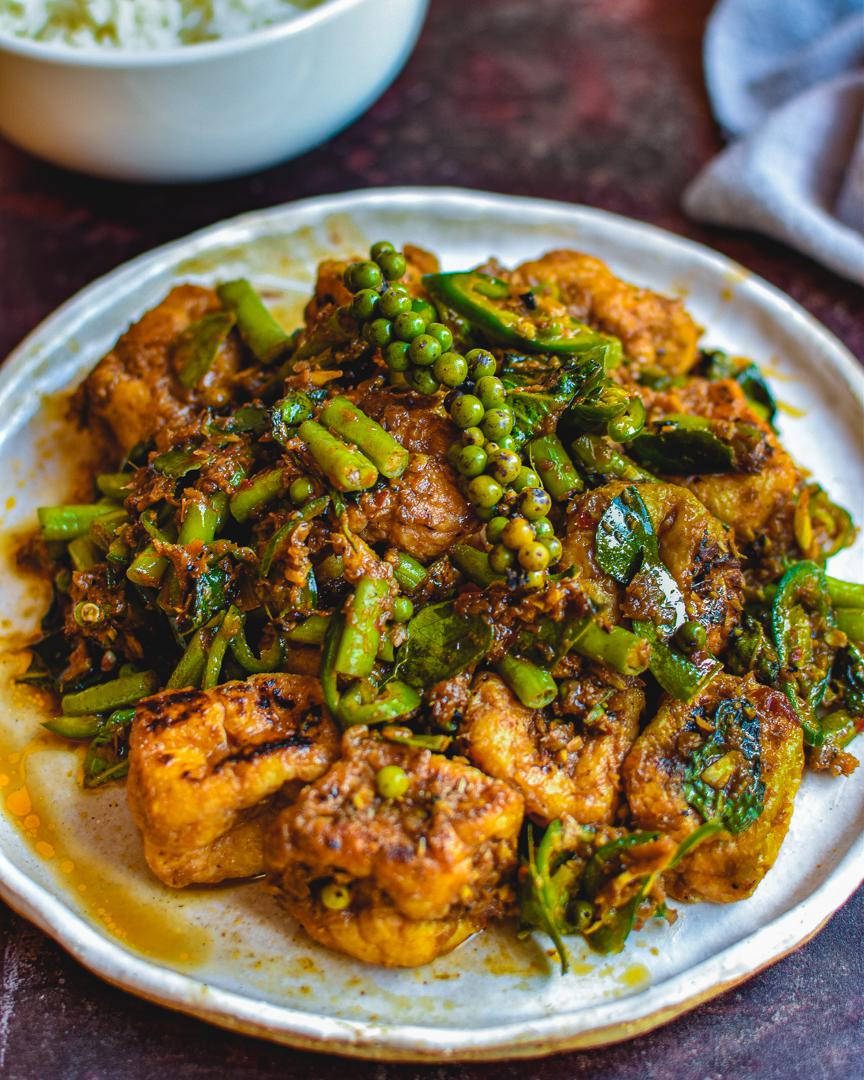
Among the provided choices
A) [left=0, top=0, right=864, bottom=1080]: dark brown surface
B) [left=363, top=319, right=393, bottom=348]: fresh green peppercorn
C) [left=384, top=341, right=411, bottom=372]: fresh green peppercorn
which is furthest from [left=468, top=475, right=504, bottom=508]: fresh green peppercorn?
[left=0, top=0, right=864, bottom=1080]: dark brown surface

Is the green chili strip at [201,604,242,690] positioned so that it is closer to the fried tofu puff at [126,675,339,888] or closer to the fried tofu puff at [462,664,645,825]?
the fried tofu puff at [126,675,339,888]

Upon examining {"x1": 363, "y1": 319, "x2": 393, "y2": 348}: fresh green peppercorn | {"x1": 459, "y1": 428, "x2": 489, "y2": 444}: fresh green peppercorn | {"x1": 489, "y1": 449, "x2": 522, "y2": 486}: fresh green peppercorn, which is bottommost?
{"x1": 489, "y1": 449, "x2": 522, "y2": 486}: fresh green peppercorn

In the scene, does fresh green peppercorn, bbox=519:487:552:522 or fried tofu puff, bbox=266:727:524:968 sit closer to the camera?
fried tofu puff, bbox=266:727:524:968

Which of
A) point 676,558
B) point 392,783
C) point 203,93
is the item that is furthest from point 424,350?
point 203,93

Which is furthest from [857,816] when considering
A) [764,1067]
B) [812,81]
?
[812,81]

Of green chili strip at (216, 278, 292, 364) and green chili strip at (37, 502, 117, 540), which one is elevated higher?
green chili strip at (216, 278, 292, 364)

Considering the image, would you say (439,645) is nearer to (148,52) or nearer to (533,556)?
(533,556)

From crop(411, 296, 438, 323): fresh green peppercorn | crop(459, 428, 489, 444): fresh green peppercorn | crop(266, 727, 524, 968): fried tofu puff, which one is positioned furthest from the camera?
crop(411, 296, 438, 323): fresh green peppercorn

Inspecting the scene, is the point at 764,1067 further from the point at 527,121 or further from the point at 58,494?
the point at 527,121
